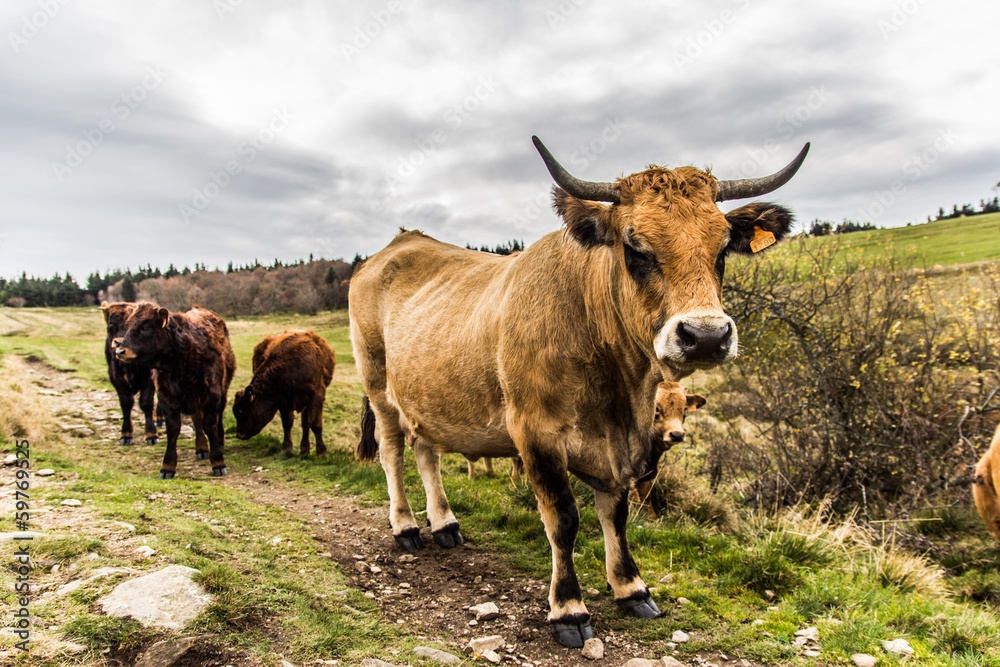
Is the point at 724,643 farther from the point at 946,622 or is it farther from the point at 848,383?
the point at 848,383

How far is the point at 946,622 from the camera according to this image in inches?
164

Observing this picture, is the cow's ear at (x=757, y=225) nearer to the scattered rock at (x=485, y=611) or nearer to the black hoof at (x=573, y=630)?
the black hoof at (x=573, y=630)

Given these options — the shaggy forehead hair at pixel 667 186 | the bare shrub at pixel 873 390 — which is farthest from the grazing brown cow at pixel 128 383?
the bare shrub at pixel 873 390

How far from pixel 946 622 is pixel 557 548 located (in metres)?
3.16

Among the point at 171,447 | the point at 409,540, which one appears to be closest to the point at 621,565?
the point at 409,540

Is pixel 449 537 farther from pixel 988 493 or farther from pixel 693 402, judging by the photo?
pixel 988 493

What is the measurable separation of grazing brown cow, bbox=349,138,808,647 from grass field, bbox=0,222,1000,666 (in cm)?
89

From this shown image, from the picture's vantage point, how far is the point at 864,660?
3.52 meters

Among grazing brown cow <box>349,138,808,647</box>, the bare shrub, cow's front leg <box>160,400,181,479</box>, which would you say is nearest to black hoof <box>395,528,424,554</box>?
grazing brown cow <box>349,138,808,647</box>

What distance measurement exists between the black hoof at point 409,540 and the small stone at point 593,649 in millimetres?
2414

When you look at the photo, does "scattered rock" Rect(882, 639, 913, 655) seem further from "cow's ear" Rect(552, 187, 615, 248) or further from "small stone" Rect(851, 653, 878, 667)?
"cow's ear" Rect(552, 187, 615, 248)

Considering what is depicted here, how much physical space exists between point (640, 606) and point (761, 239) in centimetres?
313

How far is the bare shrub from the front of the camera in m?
9.23

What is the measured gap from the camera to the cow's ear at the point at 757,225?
400 cm
